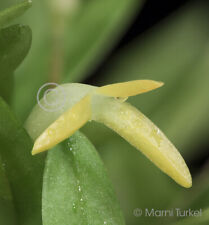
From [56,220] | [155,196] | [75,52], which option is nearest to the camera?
[56,220]

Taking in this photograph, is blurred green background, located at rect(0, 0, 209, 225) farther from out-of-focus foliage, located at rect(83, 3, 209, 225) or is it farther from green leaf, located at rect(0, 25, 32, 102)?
green leaf, located at rect(0, 25, 32, 102)

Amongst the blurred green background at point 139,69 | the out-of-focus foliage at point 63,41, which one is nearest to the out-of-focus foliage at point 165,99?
the blurred green background at point 139,69

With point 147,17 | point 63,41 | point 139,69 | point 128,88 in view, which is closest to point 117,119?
point 128,88

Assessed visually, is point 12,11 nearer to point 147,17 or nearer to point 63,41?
point 63,41

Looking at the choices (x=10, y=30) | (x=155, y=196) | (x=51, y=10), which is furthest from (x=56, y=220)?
(x=51, y=10)

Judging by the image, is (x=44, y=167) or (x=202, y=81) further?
(x=202, y=81)

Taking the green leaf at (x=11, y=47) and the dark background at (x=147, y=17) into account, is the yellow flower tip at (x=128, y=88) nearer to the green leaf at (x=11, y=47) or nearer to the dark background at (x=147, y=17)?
the green leaf at (x=11, y=47)

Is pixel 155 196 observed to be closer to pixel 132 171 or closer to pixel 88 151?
pixel 132 171

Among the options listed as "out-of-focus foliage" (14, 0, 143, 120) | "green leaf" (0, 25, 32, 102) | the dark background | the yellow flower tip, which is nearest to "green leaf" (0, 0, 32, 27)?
"green leaf" (0, 25, 32, 102)
